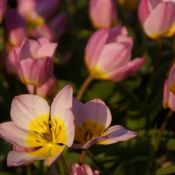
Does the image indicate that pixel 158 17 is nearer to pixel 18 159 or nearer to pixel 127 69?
pixel 127 69

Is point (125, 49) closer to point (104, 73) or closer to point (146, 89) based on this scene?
point (104, 73)

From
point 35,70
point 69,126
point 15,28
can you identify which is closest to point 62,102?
point 69,126

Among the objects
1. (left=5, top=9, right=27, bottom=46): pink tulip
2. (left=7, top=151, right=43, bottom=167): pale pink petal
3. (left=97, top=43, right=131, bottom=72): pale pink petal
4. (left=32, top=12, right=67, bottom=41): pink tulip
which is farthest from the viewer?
(left=32, top=12, right=67, bottom=41): pink tulip

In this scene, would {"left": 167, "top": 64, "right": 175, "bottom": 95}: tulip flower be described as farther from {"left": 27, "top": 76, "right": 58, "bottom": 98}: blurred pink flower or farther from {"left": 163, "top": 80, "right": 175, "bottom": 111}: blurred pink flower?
{"left": 27, "top": 76, "right": 58, "bottom": 98}: blurred pink flower

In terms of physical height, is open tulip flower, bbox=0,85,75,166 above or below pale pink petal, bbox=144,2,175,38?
below

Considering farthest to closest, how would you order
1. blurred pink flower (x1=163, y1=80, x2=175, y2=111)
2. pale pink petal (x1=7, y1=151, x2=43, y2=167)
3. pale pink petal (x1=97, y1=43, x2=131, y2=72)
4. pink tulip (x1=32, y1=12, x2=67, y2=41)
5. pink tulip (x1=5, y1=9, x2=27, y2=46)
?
pink tulip (x1=32, y1=12, x2=67, y2=41), pink tulip (x1=5, y1=9, x2=27, y2=46), pale pink petal (x1=97, y1=43, x2=131, y2=72), blurred pink flower (x1=163, y1=80, x2=175, y2=111), pale pink petal (x1=7, y1=151, x2=43, y2=167)

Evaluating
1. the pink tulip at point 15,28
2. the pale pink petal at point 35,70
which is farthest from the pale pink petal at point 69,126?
the pink tulip at point 15,28

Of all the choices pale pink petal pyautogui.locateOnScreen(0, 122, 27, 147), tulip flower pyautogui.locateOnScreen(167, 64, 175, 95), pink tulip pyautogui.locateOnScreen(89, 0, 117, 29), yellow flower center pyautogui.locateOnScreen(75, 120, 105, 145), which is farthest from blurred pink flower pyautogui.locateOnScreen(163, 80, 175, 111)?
pink tulip pyautogui.locateOnScreen(89, 0, 117, 29)

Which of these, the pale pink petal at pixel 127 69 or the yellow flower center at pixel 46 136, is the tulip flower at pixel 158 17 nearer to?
the pale pink petal at pixel 127 69
